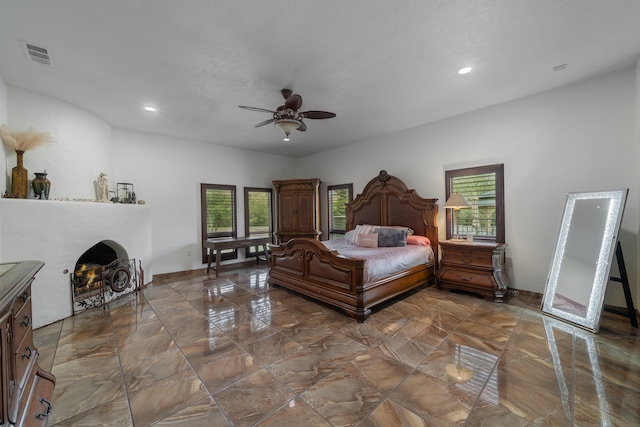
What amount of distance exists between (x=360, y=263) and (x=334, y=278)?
19.3 inches

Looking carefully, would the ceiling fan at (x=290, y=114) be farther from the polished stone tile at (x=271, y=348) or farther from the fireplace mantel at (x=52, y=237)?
the fireplace mantel at (x=52, y=237)

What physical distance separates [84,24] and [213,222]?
162 inches

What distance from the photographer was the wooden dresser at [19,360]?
1058mm

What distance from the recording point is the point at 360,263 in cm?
300

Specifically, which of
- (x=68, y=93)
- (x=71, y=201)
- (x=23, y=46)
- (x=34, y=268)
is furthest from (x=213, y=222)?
(x=34, y=268)

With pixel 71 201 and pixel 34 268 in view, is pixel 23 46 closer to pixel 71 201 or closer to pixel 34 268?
pixel 71 201

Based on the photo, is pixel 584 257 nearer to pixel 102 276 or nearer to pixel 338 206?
pixel 338 206

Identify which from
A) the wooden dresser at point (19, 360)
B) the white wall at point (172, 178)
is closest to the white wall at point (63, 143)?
the white wall at point (172, 178)

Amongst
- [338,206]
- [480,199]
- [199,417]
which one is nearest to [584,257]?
[480,199]

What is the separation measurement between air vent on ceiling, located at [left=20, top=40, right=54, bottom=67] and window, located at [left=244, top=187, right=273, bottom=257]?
3953 mm

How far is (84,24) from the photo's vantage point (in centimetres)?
207

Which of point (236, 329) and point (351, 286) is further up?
point (351, 286)

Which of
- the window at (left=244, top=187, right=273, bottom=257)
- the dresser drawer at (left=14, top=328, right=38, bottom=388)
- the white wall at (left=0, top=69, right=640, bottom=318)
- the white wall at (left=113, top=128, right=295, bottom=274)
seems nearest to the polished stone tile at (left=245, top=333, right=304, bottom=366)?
the dresser drawer at (left=14, top=328, right=38, bottom=388)

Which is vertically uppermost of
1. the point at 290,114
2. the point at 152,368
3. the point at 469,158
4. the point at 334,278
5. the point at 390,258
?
the point at 290,114
